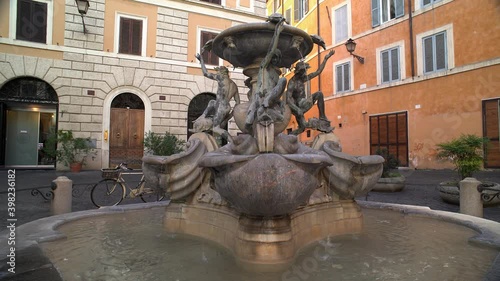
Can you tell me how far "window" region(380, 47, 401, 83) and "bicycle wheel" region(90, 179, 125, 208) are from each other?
48.1ft

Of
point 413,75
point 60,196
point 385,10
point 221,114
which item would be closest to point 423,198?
point 221,114

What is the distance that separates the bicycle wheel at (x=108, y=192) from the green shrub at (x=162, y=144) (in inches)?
240

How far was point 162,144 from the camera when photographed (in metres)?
13.8

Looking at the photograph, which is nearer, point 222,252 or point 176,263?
point 176,263

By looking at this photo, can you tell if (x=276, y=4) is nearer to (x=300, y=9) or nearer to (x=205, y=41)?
(x=300, y=9)

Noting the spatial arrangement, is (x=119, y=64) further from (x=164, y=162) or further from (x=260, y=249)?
(x=260, y=249)

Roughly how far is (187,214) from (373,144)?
15641 mm

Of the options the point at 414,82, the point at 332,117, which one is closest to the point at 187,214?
the point at 414,82

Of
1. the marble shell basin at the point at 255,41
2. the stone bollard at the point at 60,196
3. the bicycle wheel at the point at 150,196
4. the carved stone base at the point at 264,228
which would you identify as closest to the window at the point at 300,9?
the bicycle wheel at the point at 150,196

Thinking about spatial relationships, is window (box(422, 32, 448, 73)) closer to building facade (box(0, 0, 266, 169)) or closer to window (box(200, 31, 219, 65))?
building facade (box(0, 0, 266, 169))

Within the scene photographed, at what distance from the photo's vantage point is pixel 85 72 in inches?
558

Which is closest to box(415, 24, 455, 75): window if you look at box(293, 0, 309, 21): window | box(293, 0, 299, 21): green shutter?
box(293, 0, 309, 21): window

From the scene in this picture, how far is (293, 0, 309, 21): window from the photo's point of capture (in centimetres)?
2370

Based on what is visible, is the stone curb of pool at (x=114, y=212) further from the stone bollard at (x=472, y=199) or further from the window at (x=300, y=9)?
the window at (x=300, y=9)
